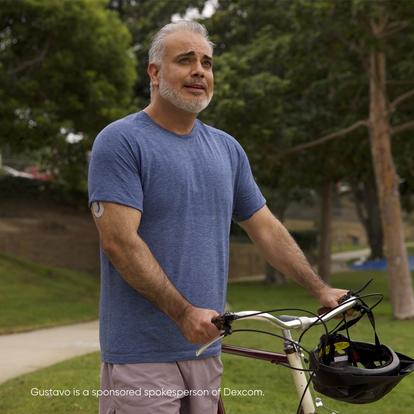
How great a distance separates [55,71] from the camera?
17.2 m

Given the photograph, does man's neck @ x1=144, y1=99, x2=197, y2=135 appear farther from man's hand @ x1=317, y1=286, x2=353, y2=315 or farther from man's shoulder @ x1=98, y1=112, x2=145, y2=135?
man's hand @ x1=317, y1=286, x2=353, y2=315

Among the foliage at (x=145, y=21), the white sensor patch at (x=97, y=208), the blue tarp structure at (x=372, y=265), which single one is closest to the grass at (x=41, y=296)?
the foliage at (x=145, y=21)

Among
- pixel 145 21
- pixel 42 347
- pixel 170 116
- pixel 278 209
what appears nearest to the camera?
pixel 170 116

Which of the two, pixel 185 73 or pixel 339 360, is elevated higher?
pixel 185 73

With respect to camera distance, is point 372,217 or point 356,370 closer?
point 356,370

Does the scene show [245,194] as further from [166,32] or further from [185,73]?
[166,32]

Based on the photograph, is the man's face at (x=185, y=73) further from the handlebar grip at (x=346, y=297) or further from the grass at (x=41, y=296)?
the grass at (x=41, y=296)

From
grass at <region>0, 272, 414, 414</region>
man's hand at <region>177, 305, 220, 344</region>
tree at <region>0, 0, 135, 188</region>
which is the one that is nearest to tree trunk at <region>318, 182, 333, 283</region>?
tree at <region>0, 0, 135, 188</region>

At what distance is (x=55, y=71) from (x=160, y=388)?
15.1m

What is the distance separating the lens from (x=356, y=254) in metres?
48.5

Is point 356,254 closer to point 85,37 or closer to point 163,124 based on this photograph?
point 85,37

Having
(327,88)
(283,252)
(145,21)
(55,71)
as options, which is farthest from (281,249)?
(145,21)

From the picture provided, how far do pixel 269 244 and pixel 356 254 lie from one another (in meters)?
46.1

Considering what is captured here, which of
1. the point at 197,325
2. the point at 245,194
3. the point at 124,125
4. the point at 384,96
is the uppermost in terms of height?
the point at 384,96
